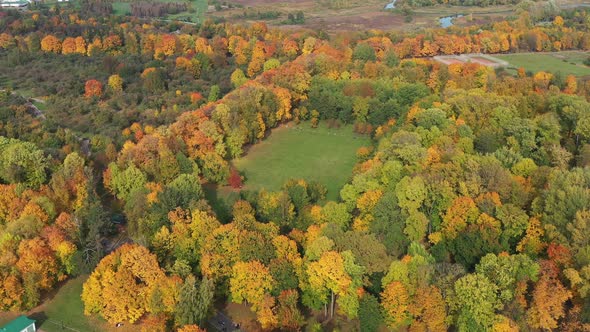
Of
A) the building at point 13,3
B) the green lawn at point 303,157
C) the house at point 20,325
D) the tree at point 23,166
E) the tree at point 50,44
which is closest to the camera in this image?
the house at point 20,325

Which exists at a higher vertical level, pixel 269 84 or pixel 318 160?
pixel 269 84

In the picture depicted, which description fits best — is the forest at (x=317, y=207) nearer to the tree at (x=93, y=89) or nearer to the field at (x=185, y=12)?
the tree at (x=93, y=89)

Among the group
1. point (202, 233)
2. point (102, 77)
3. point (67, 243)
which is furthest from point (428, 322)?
point (102, 77)

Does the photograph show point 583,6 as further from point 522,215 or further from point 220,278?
point 220,278

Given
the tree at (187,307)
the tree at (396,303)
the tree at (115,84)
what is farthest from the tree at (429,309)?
the tree at (115,84)

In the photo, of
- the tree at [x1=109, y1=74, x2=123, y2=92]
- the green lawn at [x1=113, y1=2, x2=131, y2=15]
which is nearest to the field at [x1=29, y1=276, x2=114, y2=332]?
the tree at [x1=109, y1=74, x2=123, y2=92]

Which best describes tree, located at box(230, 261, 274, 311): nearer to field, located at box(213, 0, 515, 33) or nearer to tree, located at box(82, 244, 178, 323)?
tree, located at box(82, 244, 178, 323)

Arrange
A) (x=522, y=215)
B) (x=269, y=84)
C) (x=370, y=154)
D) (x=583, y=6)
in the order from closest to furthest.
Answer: (x=522, y=215) < (x=370, y=154) < (x=269, y=84) < (x=583, y=6)
